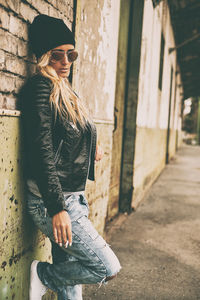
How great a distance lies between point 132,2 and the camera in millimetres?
4902

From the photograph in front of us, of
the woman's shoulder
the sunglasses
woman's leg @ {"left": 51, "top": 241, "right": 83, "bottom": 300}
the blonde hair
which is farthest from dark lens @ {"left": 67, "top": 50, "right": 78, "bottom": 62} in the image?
woman's leg @ {"left": 51, "top": 241, "right": 83, "bottom": 300}

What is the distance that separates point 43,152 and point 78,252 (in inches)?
25.0

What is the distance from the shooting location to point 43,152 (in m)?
1.54

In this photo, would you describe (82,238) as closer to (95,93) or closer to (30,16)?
(30,16)

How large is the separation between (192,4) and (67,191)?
32.8 ft

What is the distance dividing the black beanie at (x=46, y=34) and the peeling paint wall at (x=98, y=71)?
717 mm

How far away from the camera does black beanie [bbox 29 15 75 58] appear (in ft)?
5.57

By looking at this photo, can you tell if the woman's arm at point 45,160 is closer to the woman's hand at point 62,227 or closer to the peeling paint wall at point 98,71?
the woman's hand at point 62,227

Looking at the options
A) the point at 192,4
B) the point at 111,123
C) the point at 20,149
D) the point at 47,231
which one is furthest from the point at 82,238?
the point at 192,4

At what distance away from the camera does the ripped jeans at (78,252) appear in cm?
168

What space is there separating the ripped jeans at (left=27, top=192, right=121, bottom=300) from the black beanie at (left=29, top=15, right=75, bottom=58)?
885 mm

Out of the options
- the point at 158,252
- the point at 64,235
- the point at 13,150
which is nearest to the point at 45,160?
the point at 13,150

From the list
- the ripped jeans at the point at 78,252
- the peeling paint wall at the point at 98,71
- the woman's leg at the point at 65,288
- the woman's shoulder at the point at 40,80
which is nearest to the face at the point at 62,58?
the woman's shoulder at the point at 40,80

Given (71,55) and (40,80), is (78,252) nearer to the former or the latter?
(40,80)
